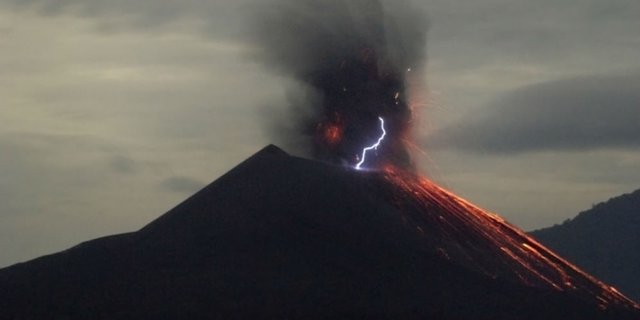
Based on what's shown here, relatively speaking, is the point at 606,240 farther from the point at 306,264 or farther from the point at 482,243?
the point at 306,264

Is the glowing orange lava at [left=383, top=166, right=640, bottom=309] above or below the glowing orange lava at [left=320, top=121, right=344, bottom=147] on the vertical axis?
below

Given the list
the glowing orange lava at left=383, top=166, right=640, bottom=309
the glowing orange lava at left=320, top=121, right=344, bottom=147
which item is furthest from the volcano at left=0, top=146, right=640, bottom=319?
the glowing orange lava at left=320, top=121, right=344, bottom=147

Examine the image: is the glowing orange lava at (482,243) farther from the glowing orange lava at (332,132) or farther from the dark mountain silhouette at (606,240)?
the dark mountain silhouette at (606,240)

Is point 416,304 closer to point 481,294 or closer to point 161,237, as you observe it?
point 481,294

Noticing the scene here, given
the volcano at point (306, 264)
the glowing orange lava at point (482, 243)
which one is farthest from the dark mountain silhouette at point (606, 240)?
the volcano at point (306, 264)

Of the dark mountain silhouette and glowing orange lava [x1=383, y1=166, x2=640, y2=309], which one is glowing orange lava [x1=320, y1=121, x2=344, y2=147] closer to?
glowing orange lava [x1=383, y1=166, x2=640, y2=309]

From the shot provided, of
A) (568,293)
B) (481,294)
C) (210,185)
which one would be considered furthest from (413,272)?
(210,185)
